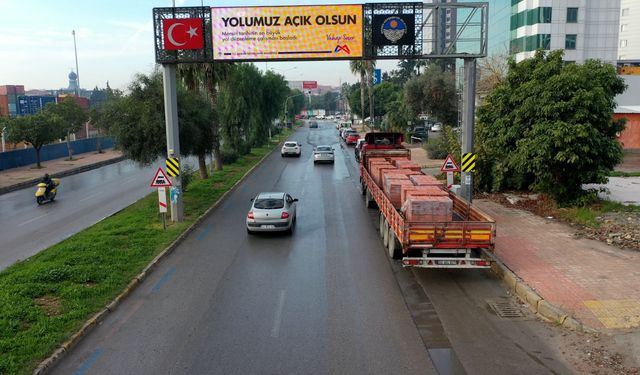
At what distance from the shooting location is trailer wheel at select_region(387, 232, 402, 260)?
14.4 meters

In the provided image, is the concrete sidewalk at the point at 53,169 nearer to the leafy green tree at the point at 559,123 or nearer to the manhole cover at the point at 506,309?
the leafy green tree at the point at 559,123

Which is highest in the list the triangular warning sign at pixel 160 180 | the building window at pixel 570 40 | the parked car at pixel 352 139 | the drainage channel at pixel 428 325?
the building window at pixel 570 40

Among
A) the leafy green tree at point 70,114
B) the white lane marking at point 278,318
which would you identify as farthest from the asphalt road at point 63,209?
the leafy green tree at point 70,114

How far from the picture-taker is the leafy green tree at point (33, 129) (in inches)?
1495

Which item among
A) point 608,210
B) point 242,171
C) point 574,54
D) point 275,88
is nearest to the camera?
point 608,210

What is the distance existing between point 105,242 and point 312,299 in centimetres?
761

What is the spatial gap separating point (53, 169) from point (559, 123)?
34.8 m

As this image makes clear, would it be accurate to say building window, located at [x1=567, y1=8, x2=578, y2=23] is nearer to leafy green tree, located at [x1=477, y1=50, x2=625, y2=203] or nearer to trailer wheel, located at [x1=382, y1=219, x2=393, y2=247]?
leafy green tree, located at [x1=477, y1=50, x2=625, y2=203]

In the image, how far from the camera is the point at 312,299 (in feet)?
38.3

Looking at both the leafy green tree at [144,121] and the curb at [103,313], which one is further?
the leafy green tree at [144,121]

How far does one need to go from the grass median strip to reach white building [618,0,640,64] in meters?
98.2

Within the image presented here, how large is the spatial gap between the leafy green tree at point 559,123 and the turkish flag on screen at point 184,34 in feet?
38.5

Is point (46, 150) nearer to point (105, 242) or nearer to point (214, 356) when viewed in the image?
point (105, 242)

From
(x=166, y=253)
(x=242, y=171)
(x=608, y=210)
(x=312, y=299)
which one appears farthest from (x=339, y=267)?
(x=242, y=171)
